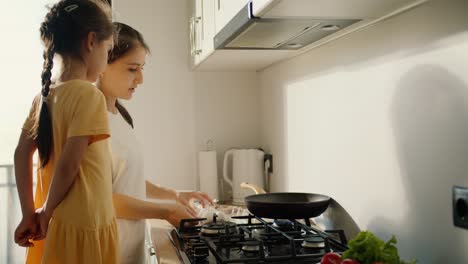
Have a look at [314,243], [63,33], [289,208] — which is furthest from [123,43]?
[314,243]

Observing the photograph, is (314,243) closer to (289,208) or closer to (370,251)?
(289,208)

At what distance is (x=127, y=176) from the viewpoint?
147cm

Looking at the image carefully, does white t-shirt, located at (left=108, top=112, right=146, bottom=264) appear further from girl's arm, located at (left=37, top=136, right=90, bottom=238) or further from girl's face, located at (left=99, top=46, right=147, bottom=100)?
girl's arm, located at (left=37, top=136, right=90, bottom=238)

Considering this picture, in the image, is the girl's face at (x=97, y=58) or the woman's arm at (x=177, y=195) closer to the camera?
the girl's face at (x=97, y=58)

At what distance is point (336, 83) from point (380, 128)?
31 centimetres

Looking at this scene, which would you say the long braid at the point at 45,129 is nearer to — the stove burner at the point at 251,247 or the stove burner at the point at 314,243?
the stove burner at the point at 251,247

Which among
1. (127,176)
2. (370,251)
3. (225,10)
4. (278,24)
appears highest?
(225,10)

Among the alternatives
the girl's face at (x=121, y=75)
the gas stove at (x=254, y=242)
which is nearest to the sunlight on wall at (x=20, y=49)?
the girl's face at (x=121, y=75)

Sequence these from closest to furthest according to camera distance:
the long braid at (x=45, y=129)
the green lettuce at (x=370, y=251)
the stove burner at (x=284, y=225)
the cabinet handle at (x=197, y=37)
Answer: the green lettuce at (x=370, y=251), the long braid at (x=45, y=129), the stove burner at (x=284, y=225), the cabinet handle at (x=197, y=37)

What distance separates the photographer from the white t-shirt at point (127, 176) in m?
1.45

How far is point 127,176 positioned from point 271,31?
621 mm

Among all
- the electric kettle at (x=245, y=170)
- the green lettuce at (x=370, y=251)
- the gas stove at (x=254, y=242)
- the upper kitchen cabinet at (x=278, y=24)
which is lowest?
the gas stove at (x=254, y=242)

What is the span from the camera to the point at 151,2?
2354 millimetres

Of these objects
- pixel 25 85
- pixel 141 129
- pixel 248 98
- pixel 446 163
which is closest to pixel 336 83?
pixel 446 163
